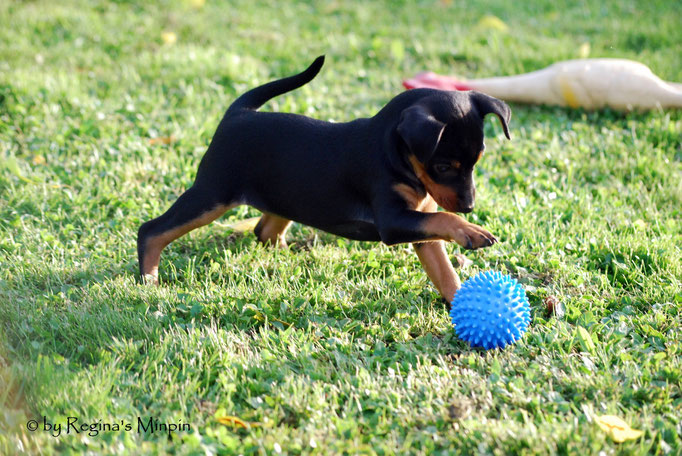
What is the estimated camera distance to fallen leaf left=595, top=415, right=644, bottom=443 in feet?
7.98

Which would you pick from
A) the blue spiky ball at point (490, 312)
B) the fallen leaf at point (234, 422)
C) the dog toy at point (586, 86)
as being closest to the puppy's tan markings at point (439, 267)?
the blue spiky ball at point (490, 312)

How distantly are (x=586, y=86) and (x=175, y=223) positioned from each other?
375cm

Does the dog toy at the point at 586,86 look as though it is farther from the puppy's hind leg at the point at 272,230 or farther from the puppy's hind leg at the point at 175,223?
the puppy's hind leg at the point at 175,223

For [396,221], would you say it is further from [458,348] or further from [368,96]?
[368,96]

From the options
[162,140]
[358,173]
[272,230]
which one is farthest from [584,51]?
[358,173]

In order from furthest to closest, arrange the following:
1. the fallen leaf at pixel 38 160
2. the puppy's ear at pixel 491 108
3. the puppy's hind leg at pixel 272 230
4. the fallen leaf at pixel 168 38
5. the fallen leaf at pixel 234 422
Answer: the fallen leaf at pixel 168 38, the fallen leaf at pixel 38 160, the puppy's hind leg at pixel 272 230, the puppy's ear at pixel 491 108, the fallen leaf at pixel 234 422

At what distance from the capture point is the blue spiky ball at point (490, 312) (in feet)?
9.79

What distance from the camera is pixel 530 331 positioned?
3.19 m

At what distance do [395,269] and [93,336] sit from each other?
1555 mm

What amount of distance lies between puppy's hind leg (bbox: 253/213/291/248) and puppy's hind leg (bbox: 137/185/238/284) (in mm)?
469

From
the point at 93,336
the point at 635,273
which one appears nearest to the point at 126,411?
the point at 93,336

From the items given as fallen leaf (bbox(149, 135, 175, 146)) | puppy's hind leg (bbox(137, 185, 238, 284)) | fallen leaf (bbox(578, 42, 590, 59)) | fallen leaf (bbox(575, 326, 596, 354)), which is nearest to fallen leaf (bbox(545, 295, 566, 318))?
fallen leaf (bbox(575, 326, 596, 354))

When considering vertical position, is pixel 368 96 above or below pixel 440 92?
below

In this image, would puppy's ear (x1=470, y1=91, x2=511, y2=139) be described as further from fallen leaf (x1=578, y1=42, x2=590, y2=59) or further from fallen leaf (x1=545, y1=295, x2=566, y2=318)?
fallen leaf (x1=578, y1=42, x2=590, y2=59)
